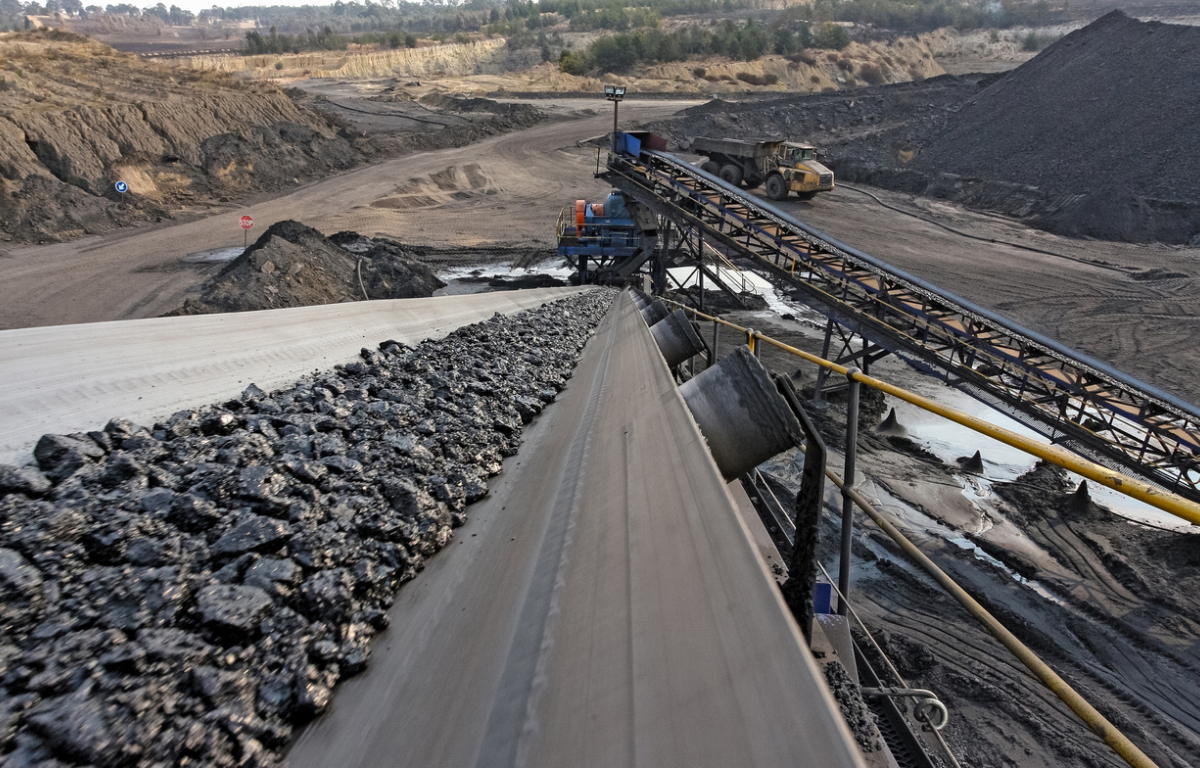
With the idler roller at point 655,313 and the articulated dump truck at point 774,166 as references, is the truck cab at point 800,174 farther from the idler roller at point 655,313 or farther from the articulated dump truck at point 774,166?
the idler roller at point 655,313

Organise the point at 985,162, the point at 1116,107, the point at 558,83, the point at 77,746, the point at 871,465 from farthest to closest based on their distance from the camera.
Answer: the point at 558,83, the point at 985,162, the point at 1116,107, the point at 871,465, the point at 77,746

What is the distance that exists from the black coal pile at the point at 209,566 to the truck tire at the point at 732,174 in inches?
917

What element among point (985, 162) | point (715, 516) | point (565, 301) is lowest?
point (565, 301)

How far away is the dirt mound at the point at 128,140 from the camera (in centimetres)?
1833

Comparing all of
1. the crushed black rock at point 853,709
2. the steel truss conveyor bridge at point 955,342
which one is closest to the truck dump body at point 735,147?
the steel truss conveyor bridge at point 955,342

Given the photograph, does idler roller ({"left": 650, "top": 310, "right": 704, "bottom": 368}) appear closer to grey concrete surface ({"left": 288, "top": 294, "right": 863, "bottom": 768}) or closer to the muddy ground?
grey concrete surface ({"left": 288, "top": 294, "right": 863, "bottom": 768})

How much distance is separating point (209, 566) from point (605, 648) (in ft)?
4.45

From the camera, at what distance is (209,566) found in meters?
2.09

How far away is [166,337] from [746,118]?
1363 inches

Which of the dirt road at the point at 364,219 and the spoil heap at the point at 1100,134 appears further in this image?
the spoil heap at the point at 1100,134

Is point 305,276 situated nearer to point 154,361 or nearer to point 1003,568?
point 154,361

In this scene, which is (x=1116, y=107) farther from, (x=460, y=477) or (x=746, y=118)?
(x=460, y=477)

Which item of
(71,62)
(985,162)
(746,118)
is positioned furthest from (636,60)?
(71,62)

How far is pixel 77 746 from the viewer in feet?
4.74
